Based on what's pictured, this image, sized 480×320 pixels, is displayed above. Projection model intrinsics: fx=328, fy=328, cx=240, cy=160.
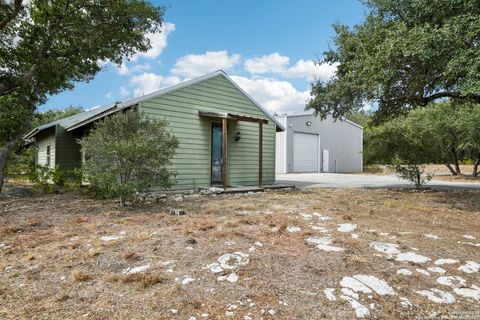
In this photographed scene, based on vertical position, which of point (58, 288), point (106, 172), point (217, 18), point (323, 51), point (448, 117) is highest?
point (217, 18)

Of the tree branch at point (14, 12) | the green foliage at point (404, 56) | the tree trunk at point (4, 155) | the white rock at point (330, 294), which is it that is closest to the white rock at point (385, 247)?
the white rock at point (330, 294)

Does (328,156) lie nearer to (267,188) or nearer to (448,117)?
(448,117)

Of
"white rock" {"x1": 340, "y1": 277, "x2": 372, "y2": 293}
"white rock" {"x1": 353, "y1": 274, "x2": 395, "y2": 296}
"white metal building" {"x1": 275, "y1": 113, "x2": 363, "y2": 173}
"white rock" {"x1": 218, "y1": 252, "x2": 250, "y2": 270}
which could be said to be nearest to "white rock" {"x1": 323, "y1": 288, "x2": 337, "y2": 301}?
"white rock" {"x1": 340, "y1": 277, "x2": 372, "y2": 293}

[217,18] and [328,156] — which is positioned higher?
[217,18]

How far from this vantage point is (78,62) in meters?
10.4

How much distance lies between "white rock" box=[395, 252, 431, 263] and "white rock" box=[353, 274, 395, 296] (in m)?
0.67

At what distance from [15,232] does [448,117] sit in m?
19.5

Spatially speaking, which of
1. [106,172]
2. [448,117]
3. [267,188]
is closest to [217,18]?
[267,188]

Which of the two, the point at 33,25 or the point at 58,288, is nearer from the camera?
the point at 58,288

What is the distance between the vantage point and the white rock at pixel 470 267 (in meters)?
3.14

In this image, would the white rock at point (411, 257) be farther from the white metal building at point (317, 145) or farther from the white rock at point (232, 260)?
the white metal building at point (317, 145)

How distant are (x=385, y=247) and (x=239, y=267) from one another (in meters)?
1.80

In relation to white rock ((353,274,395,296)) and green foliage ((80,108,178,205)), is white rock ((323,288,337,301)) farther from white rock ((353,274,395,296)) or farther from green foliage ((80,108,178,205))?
green foliage ((80,108,178,205))

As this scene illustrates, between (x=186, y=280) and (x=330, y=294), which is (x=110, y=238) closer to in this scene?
(x=186, y=280)
